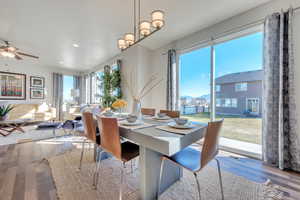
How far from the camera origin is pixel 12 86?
546 centimetres

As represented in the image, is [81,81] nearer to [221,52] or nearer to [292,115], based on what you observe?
[221,52]

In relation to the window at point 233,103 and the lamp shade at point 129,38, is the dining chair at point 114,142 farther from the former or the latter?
the window at point 233,103

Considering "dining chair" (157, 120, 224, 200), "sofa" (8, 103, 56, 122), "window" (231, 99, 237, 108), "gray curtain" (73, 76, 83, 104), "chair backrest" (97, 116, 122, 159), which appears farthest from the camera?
"gray curtain" (73, 76, 83, 104)

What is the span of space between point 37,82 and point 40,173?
597cm

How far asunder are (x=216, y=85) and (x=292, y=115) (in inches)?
52.4

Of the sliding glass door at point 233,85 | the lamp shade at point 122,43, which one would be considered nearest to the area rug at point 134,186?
the sliding glass door at point 233,85

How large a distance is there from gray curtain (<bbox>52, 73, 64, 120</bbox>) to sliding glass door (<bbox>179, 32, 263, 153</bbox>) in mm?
6472

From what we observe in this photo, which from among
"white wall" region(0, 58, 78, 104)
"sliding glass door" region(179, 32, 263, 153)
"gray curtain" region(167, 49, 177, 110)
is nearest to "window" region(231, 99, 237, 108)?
"sliding glass door" region(179, 32, 263, 153)

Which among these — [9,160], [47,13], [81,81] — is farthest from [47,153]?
[81,81]

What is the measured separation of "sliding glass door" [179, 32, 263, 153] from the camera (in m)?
2.54

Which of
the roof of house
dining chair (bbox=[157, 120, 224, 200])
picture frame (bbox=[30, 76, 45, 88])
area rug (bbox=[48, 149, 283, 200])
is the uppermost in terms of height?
picture frame (bbox=[30, 76, 45, 88])

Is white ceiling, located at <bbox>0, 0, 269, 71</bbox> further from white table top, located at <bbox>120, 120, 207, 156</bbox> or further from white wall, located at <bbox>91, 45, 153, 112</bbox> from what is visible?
white table top, located at <bbox>120, 120, 207, 156</bbox>

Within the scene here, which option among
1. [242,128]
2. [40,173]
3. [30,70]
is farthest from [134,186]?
[30,70]

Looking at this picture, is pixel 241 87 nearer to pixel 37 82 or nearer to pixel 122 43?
pixel 122 43
